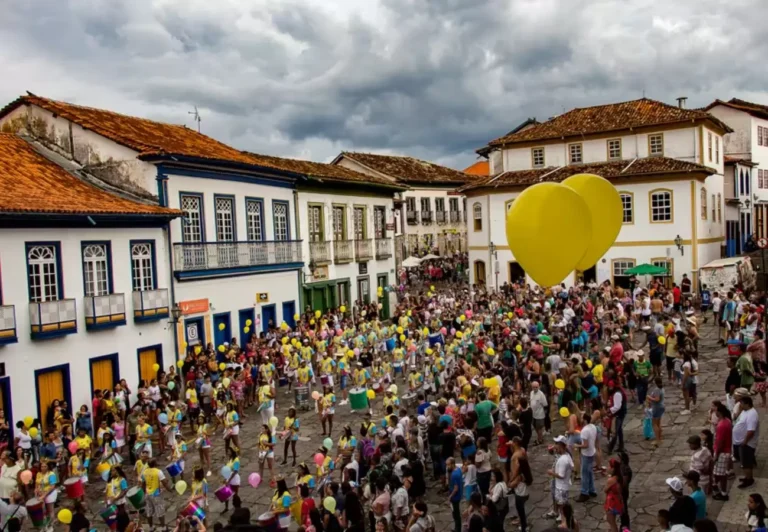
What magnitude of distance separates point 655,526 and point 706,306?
809 inches

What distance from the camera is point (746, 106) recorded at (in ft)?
153

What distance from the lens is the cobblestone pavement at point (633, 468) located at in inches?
438

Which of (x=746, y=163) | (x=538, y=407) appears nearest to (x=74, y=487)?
(x=538, y=407)

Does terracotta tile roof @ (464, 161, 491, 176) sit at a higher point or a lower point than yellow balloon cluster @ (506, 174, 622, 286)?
higher

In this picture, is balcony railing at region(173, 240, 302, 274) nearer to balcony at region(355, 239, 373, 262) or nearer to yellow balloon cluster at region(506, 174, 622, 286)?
balcony at region(355, 239, 373, 262)

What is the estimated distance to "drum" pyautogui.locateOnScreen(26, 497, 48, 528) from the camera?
12.4 m

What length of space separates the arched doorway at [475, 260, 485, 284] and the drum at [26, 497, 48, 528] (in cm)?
3019

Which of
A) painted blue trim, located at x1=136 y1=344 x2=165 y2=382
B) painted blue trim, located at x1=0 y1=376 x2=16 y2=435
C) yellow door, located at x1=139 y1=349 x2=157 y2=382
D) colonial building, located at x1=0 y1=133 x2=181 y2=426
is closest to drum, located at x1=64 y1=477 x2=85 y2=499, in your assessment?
painted blue trim, located at x1=0 y1=376 x2=16 y2=435

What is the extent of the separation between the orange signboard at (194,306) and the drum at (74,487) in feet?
30.5

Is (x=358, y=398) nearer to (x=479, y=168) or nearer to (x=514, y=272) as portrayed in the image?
(x=514, y=272)

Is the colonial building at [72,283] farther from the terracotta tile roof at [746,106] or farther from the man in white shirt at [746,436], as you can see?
the terracotta tile roof at [746,106]

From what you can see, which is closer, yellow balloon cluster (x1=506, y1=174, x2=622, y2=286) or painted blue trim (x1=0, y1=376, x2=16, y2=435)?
yellow balloon cluster (x1=506, y1=174, x2=622, y2=286)

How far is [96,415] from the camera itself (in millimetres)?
17594

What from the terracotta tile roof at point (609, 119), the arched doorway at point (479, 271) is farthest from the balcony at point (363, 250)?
the terracotta tile roof at point (609, 119)
